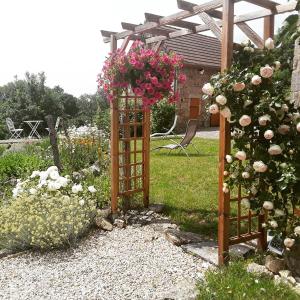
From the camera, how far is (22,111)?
680 inches

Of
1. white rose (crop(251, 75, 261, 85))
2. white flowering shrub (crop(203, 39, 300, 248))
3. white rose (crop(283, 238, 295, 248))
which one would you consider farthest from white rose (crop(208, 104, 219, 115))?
white rose (crop(283, 238, 295, 248))

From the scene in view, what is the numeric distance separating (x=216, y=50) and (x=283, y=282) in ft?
55.2

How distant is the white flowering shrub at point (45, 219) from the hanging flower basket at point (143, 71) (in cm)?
137

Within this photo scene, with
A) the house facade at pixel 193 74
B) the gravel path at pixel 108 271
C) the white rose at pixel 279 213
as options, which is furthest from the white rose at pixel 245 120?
the house facade at pixel 193 74

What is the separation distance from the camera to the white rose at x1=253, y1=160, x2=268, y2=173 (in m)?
3.04

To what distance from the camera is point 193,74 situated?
16469 millimetres

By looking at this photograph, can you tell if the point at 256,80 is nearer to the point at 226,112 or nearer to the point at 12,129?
the point at 226,112

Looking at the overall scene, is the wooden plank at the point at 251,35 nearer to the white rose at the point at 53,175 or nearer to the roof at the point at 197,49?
the white rose at the point at 53,175

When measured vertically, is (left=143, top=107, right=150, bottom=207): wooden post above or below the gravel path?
above

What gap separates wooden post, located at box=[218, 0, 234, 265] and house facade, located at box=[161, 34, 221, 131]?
1227 centimetres

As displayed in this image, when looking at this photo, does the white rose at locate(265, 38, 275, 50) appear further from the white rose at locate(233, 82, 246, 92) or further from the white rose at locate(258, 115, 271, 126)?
the white rose at locate(258, 115, 271, 126)

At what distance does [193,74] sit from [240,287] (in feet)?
46.8

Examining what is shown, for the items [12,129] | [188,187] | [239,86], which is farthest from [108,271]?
[12,129]

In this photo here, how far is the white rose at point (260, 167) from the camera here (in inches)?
120
